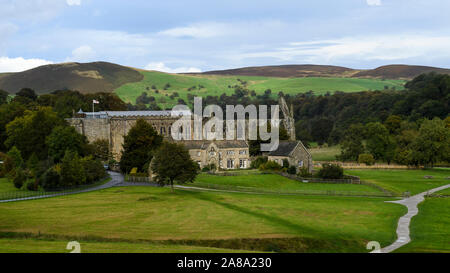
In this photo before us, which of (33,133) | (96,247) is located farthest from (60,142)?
(96,247)

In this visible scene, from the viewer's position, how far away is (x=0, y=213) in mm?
46594

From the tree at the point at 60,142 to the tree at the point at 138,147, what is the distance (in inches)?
318

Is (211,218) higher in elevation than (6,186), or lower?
higher

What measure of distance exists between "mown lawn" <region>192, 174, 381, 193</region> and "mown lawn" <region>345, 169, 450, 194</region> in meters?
4.47

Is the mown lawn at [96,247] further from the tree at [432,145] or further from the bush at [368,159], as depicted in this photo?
the bush at [368,159]

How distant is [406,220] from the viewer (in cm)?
4462

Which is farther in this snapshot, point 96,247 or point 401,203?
point 401,203

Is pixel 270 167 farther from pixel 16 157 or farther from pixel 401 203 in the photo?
→ pixel 16 157

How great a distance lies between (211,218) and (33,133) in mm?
52460

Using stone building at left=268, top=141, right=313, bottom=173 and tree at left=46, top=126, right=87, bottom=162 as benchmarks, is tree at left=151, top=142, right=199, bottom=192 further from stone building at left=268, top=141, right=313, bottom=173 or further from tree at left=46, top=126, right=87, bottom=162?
stone building at left=268, top=141, right=313, bottom=173

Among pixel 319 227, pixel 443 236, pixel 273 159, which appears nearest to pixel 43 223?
pixel 319 227

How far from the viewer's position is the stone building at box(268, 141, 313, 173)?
276 ft

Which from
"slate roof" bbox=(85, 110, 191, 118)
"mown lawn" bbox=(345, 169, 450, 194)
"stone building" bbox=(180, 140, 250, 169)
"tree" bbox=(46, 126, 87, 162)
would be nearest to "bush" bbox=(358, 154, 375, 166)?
"mown lawn" bbox=(345, 169, 450, 194)
